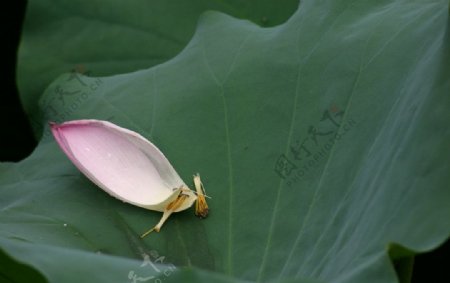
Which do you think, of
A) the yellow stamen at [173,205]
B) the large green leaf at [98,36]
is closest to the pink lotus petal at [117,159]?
the yellow stamen at [173,205]

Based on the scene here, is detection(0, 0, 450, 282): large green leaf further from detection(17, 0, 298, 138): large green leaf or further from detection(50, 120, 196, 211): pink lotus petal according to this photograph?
detection(17, 0, 298, 138): large green leaf

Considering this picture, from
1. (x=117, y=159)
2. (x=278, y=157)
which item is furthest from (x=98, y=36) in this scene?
(x=278, y=157)

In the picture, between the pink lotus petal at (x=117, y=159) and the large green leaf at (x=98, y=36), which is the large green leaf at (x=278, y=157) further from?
the large green leaf at (x=98, y=36)

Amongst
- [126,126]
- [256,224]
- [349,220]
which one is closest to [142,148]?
[126,126]

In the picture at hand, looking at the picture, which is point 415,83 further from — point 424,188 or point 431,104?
point 424,188

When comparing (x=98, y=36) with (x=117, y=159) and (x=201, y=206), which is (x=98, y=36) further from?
(x=201, y=206)

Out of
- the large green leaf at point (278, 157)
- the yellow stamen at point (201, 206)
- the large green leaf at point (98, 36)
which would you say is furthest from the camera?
the large green leaf at point (98, 36)
